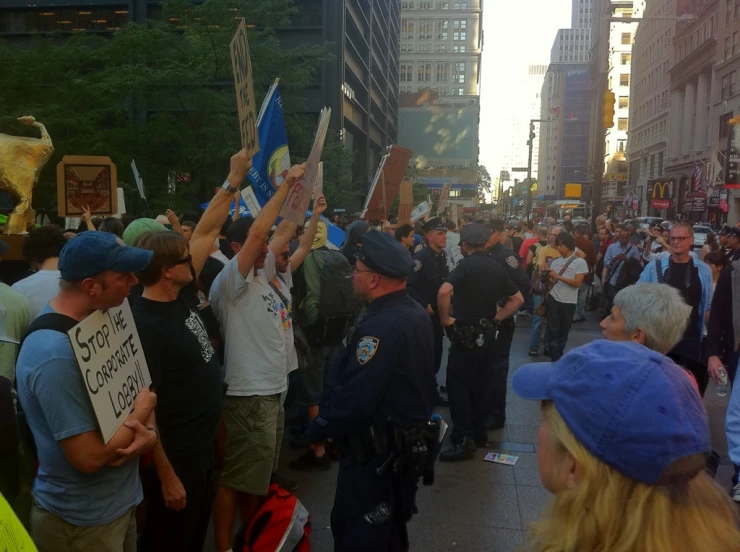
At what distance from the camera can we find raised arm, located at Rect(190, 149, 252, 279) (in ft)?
13.0

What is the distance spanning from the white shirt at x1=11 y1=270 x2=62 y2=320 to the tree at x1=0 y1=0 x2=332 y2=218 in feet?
41.2

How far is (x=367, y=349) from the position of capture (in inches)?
130

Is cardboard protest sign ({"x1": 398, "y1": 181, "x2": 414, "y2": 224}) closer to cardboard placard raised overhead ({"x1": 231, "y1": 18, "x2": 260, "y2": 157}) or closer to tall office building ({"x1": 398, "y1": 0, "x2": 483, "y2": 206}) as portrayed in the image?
cardboard placard raised overhead ({"x1": 231, "y1": 18, "x2": 260, "y2": 157})

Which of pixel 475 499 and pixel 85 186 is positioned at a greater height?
pixel 85 186

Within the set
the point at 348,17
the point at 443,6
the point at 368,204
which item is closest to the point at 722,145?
the point at 348,17

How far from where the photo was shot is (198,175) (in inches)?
709

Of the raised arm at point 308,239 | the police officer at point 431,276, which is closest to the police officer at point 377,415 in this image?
the raised arm at point 308,239

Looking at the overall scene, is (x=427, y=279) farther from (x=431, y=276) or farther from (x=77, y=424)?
(x=77, y=424)

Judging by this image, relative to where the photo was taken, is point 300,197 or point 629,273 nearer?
point 300,197

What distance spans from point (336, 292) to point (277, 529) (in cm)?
284

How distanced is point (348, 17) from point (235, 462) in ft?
131

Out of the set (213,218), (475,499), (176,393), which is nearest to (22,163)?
(213,218)

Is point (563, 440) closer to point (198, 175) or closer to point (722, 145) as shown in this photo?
point (198, 175)

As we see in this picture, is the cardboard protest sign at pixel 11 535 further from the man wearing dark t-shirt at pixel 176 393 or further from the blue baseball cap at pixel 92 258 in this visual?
the man wearing dark t-shirt at pixel 176 393
